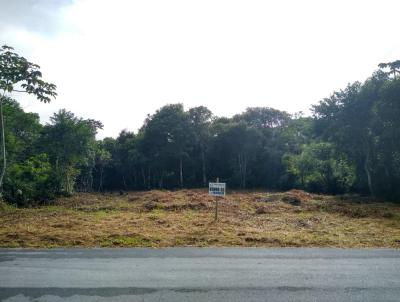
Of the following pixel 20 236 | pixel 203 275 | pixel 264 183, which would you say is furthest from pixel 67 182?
pixel 203 275

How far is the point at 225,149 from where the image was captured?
45062 millimetres

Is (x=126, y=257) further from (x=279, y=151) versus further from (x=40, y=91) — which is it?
(x=279, y=151)

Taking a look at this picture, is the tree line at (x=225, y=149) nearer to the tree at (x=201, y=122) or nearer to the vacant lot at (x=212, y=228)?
the tree at (x=201, y=122)

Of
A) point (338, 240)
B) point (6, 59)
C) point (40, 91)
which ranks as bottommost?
point (338, 240)

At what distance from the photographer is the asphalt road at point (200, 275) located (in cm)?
566

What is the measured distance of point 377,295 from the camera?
221 inches

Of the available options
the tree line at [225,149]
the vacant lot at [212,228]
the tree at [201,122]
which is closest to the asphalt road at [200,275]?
the vacant lot at [212,228]

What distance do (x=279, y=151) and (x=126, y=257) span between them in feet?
119

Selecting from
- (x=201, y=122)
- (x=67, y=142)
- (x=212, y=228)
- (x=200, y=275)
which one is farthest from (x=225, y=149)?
(x=200, y=275)

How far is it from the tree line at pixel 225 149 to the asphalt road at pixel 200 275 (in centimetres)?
748

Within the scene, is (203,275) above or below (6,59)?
below

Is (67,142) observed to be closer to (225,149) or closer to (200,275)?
A: (225,149)

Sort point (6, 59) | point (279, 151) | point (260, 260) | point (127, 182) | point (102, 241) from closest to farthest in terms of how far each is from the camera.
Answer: point (260, 260) < point (102, 241) < point (6, 59) < point (279, 151) < point (127, 182)

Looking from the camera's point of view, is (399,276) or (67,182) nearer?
(399,276)
